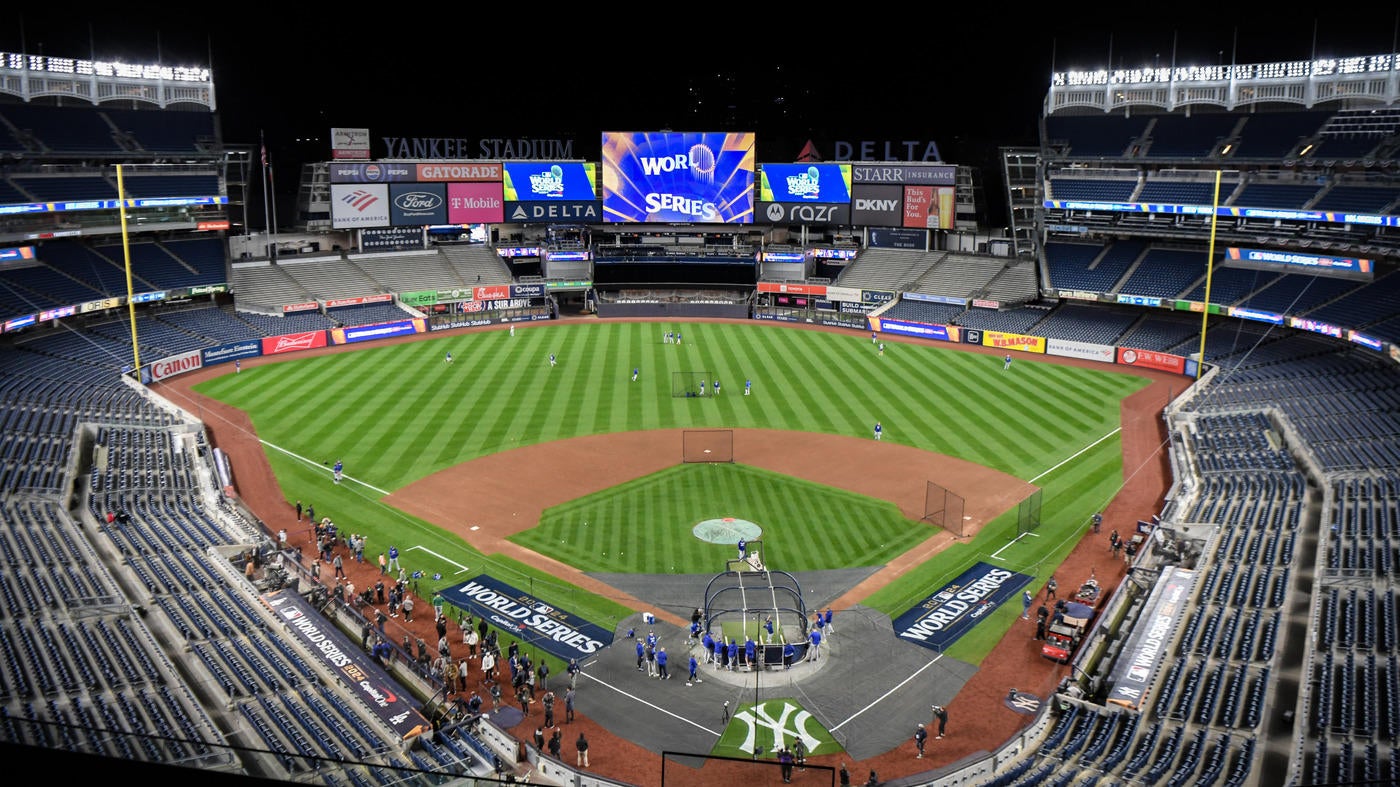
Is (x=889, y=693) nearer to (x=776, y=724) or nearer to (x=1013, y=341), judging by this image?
(x=776, y=724)

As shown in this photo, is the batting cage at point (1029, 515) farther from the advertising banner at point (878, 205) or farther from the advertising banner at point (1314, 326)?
the advertising banner at point (878, 205)

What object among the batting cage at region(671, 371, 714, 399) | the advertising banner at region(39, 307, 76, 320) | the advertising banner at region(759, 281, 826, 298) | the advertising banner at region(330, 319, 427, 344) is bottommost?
the batting cage at region(671, 371, 714, 399)

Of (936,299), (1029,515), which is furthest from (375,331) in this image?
(1029,515)

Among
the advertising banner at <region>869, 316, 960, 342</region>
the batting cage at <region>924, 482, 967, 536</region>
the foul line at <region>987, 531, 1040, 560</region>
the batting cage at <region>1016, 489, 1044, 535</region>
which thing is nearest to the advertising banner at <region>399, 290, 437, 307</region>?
the advertising banner at <region>869, 316, 960, 342</region>

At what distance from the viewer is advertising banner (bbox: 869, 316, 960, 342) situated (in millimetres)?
64938

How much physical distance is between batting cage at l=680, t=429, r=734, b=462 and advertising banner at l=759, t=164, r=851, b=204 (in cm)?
3768

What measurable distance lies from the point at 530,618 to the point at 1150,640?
629 inches

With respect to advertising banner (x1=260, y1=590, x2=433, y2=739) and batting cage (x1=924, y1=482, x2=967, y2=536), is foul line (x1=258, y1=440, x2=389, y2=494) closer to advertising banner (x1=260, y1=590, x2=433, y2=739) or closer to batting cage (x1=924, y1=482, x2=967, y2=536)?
advertising banner (x1=260, y1=590, x2=433, y2=739)

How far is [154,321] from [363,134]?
72.4 ft

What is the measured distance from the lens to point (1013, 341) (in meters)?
61.8

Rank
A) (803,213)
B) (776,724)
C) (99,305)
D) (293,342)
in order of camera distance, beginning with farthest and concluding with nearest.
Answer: (803,213) < (293,342) < (99,305) < (776,724)

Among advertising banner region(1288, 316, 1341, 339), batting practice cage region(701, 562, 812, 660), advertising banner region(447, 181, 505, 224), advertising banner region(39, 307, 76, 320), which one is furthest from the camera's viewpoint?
→ advertising banner region(447, 181, 505, 224)

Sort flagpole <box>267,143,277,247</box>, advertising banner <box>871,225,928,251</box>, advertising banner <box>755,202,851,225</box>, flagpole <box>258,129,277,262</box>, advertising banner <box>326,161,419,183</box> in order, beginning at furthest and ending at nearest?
advertising banner <box>871,225,928,251</box> < advertising banner <box>755,202,851,225</box> < advertising banner <box>326,161,419,183</box> < flagpole <box>267,143,277,247</box> < flagpole <box>258,129,277,262</box>

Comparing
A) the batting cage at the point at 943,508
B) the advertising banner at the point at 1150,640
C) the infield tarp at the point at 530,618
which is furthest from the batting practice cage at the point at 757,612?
the advertising banner at the point at 1150,640
